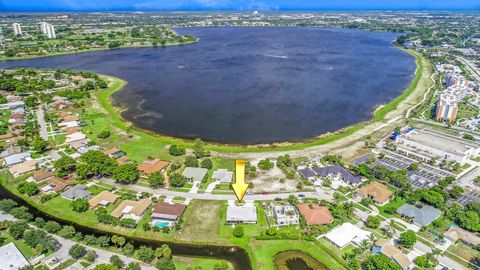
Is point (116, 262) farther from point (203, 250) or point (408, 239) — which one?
point (408, 239)

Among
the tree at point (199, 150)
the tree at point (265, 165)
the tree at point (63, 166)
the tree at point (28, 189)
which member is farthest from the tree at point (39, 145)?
the tree at point (265, 165)

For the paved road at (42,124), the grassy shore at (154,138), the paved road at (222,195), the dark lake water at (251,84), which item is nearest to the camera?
the paved road at (222,195)

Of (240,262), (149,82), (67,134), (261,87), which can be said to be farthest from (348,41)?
(240,262)

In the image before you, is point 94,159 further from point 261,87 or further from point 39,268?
point 261,87

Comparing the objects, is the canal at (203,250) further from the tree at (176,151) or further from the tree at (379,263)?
the tree at (176,151)

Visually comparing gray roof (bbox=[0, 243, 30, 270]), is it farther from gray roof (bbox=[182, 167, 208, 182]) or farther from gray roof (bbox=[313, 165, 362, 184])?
gray roof (bbox=[313, 165, 362, 184])

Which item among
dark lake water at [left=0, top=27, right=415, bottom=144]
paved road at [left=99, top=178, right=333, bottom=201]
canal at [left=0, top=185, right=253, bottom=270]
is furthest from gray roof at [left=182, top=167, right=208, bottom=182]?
dark lake water at [left=0, top=27, right=415, bottom=144]
